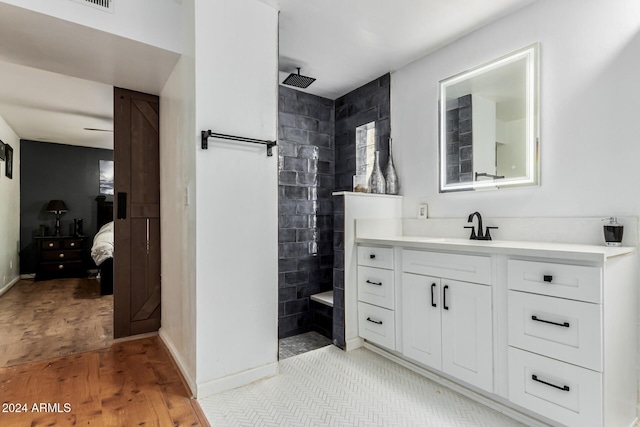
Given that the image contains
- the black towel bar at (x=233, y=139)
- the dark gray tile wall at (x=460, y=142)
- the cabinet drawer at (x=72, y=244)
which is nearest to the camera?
the black towel bar at (x=233, y=139)

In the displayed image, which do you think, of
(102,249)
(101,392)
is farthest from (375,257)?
(102,249)

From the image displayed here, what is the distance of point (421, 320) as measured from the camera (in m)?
2.17

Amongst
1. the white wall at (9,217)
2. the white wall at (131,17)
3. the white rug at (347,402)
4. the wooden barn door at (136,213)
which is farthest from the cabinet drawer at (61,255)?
the white rug at (347,402)

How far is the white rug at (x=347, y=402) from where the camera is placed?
1.72 metres

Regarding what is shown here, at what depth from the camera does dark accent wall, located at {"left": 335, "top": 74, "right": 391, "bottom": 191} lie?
3123mm

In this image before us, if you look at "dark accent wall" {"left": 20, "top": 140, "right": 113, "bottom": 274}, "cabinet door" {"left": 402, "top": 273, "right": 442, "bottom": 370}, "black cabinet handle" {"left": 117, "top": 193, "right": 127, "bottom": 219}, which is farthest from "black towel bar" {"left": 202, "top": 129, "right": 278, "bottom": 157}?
"dark accent wall" {"left": 20, "top": 140, "right": 113, "bottom": 274}

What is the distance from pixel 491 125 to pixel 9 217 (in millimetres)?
6593

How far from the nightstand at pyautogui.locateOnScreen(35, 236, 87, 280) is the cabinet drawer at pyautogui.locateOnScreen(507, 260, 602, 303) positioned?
6.82 meters

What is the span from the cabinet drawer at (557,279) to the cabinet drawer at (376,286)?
847 mm

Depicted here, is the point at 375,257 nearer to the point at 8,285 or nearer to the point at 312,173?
the point at 312,173

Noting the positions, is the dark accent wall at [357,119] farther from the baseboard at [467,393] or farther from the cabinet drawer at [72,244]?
the cabinet drawer at [72,244]

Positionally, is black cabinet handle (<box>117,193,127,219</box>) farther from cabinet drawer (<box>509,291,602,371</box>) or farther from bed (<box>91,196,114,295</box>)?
cabinet drawer (<box>509,291,602,371</box>)

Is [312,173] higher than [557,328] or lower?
higher

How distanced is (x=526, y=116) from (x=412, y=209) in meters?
1.08
